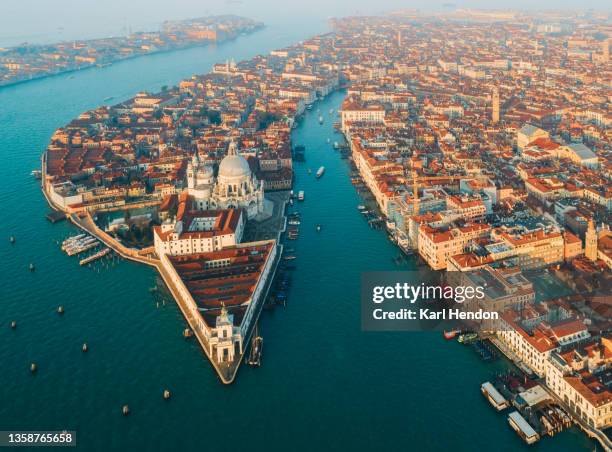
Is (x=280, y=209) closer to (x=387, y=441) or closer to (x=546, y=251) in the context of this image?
(x=546, y=251)

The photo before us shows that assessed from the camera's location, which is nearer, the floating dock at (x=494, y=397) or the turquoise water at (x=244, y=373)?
the turquoise water at (x=244, y=373)

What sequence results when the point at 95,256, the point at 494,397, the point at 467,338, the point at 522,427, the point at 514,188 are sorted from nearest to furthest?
1. the point at 522,427
2. the point at 494,397
3. the point at 467,338
4. the point at 95,256
5. the point at 514,188

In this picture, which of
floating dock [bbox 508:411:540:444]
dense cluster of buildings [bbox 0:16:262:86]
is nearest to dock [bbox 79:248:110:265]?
floating dock [bbox 508:411:540:444]

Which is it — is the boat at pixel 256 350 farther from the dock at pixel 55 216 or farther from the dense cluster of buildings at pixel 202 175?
the dock at pixel 55 216

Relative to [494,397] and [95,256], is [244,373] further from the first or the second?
[95,256]

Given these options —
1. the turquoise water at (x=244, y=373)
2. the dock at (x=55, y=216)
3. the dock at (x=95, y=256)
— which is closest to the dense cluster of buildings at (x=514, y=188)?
the turquoise water at (x=244, y=373)

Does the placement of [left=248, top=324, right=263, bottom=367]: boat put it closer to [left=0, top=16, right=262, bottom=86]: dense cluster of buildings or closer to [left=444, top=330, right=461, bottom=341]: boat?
[left=444, top=330, right=461, bottom=341]: boat

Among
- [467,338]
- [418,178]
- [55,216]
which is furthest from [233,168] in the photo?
[467,338]
